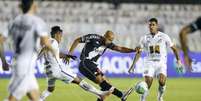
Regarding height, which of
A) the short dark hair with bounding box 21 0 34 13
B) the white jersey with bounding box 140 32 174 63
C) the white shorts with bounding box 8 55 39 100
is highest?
the short dark hair with bounding box 21 0 34 13

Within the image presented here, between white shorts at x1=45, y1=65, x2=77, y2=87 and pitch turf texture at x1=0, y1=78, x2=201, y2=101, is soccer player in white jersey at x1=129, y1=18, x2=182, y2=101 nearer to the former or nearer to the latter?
white shorts at x1=45, y1=65, x2=77, y2=87

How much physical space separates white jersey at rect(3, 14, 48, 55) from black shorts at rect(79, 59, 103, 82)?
513cm

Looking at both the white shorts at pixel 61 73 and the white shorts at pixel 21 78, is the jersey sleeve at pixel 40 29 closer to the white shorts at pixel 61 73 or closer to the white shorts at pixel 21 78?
the white shorts at pixel 21 78

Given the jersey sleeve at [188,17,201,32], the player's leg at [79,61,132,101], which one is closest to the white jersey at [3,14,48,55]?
the jersey sleeve at [188,17,201,32]

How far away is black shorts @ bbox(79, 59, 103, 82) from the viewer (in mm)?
14492

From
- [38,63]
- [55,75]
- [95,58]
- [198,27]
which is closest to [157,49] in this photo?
[95,58]

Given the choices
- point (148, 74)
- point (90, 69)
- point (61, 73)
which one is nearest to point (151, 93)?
point (90, 69)

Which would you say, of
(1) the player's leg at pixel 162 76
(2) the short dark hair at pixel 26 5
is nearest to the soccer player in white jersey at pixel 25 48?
(2) the short dark hair at pixel 26 5

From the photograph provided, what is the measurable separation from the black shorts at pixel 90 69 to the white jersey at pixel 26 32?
513 centimetres

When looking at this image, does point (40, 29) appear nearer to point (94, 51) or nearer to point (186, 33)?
point (186, 33)

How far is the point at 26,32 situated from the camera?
9.38 metres

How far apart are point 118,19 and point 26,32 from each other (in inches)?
1154

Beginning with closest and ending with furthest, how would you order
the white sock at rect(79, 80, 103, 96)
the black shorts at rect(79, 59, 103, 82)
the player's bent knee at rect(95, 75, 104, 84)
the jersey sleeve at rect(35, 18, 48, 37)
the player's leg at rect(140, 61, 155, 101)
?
the jersey sleeve at rect(35, 18, 48, 37) → the white sock at rect(79, 80, 103, 96) → the player's leg at rect(140, 61, 155, 101) → the player's bent knee at rect(95, 75, 104, 84) → the black shorts at rect(79, 59, 103, 82)

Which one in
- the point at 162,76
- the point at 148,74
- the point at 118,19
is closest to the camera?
the point at 148,74
